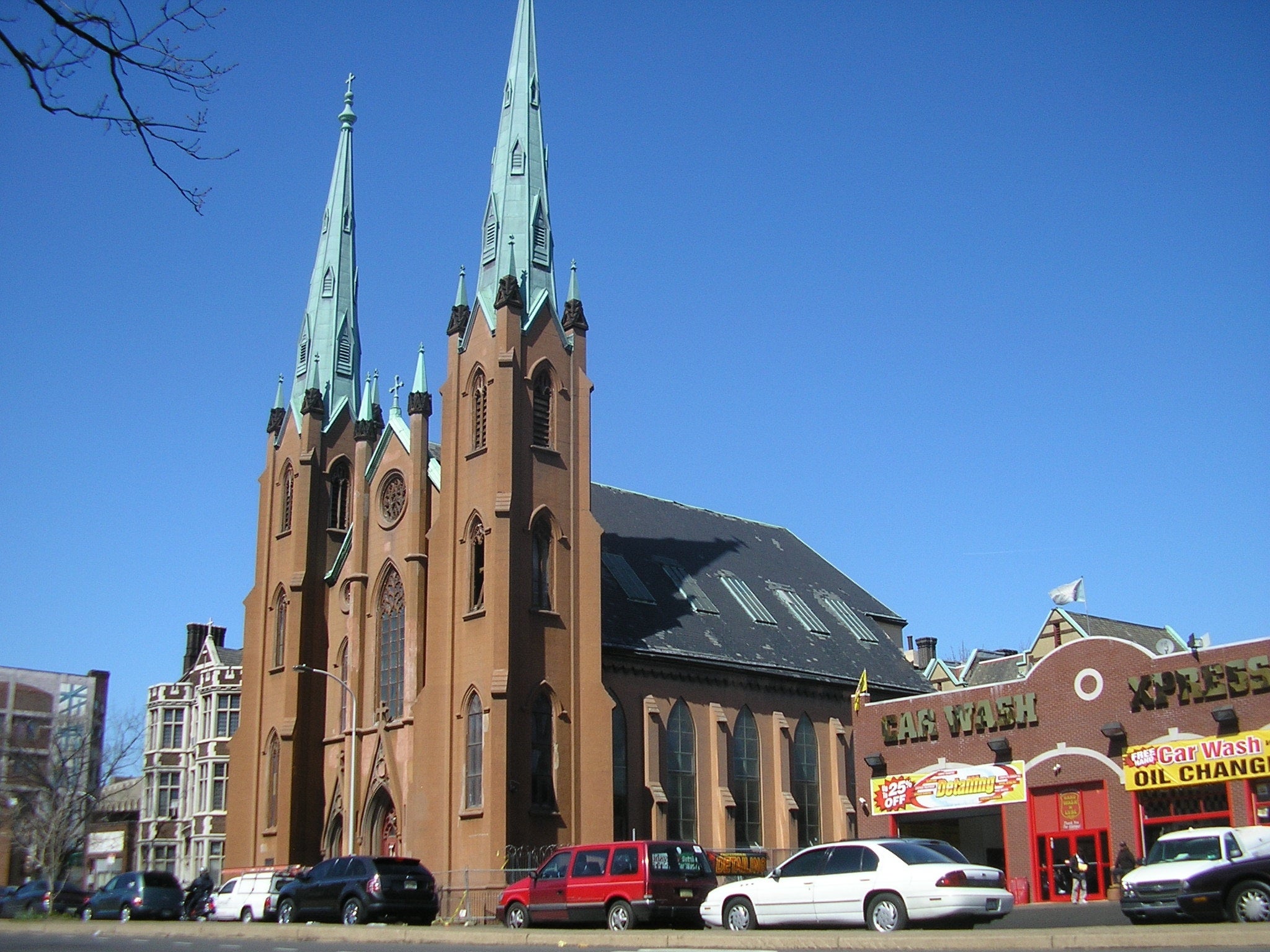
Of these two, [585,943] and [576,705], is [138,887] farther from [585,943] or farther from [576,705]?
[585,943]

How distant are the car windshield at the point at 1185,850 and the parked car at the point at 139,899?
82.5ft

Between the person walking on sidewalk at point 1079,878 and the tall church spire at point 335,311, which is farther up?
the tall church spire at point 335,311

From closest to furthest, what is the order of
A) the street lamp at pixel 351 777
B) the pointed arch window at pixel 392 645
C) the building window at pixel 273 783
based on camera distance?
1. the street lamp at pixel 351 777
2. the pointed arch window at pixel 392 645
3. the building window at pixel 273 783

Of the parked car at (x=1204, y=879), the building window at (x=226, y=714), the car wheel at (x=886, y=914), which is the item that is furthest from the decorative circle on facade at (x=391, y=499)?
the parked car at (x=1204, y=879)

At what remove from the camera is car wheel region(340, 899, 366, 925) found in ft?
95.2

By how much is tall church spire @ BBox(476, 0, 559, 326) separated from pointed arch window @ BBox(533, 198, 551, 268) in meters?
→ 0.02

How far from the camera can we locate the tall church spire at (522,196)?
153 feet

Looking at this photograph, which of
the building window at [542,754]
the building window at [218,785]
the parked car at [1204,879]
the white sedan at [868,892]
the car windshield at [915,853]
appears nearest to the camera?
the parked car at [1204,879]

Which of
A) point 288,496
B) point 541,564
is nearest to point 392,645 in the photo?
point 541,564

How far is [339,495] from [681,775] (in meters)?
A: 17.4

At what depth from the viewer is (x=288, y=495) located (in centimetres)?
5325

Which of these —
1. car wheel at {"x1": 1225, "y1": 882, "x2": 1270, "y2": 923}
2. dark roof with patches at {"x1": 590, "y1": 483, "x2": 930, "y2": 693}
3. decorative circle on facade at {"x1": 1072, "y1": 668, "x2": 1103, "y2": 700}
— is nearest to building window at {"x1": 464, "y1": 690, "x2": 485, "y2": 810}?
dark roof with patches at {"x1": 590, "y1": 483, "x2": 930, "y2": 693}

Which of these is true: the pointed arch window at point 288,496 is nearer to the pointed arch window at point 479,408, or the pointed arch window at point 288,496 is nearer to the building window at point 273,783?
the building window at point 273,783

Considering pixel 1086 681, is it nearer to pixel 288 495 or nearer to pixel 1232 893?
pixel 1232 893
